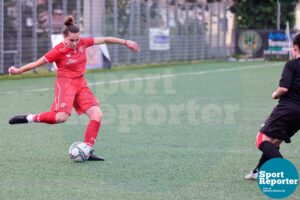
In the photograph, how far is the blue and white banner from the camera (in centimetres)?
3192

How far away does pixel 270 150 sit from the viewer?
24.7 ft

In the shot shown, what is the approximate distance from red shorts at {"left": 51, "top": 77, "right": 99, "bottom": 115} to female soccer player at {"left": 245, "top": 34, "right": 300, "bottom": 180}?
2.61 m

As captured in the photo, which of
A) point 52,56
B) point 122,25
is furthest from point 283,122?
point 122,25

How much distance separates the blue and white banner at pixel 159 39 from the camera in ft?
105

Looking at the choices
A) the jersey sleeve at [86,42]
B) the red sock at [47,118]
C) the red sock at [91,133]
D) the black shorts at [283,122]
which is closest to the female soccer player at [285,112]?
the black shorts at [283,122]

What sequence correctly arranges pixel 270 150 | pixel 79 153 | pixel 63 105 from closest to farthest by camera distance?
pixel 270 150
pixel 79 153
pixel 63 105

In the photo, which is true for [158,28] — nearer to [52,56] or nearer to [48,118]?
[52,56]

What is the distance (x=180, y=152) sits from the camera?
9.93 m

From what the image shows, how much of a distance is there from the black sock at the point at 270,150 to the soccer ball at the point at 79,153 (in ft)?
7.79

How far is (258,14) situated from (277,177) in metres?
33.7

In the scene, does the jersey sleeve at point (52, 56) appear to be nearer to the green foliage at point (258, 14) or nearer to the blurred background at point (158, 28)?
the blurred background at point (158, 28)

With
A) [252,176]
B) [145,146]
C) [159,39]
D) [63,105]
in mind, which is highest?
[63,105]

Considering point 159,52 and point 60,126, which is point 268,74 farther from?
point 60,126

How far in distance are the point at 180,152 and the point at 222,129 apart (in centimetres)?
253
